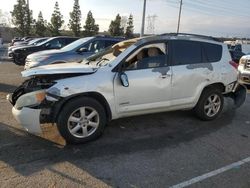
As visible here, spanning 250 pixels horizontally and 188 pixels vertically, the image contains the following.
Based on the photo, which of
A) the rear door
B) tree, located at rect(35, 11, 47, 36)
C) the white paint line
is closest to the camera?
the white paint line

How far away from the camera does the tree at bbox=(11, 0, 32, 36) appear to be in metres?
59.6

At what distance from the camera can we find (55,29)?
61156 millimetres

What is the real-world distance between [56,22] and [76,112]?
60025 millimetres

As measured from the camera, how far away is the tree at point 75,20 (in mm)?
65062

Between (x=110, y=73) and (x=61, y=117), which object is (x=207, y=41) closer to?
(x=110, y=73)

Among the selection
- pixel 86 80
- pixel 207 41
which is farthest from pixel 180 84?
pixel 86 80

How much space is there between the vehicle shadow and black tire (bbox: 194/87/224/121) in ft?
0.42

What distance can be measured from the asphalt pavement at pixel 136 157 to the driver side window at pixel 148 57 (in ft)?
3.99

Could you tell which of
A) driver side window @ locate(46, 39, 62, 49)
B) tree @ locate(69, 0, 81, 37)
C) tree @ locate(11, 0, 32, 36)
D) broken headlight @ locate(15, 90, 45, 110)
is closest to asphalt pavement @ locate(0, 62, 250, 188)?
broken headlight @ locate(15, 90, 45, 110)

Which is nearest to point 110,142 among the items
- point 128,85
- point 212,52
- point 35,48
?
point 128,85

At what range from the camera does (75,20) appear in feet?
215

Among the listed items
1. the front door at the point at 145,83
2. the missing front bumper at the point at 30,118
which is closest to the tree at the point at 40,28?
the front door at the point at 145,83

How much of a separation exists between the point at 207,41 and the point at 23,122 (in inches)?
156

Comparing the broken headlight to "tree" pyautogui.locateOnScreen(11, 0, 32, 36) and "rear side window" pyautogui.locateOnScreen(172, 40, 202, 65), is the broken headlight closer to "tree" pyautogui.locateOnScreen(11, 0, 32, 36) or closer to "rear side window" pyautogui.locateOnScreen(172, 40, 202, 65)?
"rear side window" pyautogui.locateOnScreen(172, 40, 202, 65)
